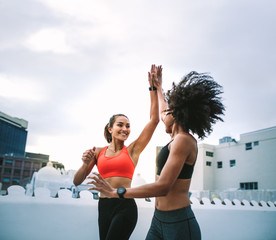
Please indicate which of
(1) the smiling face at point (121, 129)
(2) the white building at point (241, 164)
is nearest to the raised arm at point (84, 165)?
(1) the smiling face at point (121, 129)

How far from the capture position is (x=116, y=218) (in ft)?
7.18

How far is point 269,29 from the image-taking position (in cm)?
A: 805

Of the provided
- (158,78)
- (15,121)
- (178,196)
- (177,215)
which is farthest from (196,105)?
(15,121)

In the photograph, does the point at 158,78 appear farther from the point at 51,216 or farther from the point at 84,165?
the point at 51,216

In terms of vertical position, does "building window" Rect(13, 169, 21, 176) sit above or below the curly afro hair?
below

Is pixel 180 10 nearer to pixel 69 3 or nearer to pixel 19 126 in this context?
pixel 69 3

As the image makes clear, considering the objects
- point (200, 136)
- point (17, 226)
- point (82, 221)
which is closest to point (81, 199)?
point (82, 221)

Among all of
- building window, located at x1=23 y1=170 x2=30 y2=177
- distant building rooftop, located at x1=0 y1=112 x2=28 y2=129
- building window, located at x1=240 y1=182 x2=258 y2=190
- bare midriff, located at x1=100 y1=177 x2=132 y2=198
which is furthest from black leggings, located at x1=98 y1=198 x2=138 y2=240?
distant building rooftop, located at x1=0 y1=112 x2=28 y2=129

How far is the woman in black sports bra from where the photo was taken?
A: 4.93 ft

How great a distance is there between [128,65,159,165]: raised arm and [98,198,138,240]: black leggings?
0.51 meters

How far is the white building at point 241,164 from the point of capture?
97.9 ft

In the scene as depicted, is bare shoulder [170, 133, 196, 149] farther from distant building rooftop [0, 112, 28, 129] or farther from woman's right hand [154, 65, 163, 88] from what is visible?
distant building rooftop [0, 112, 28, 129]

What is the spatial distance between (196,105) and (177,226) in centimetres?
85

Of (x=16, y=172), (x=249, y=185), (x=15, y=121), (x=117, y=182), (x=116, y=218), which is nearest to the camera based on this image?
(x=116, y=218)
